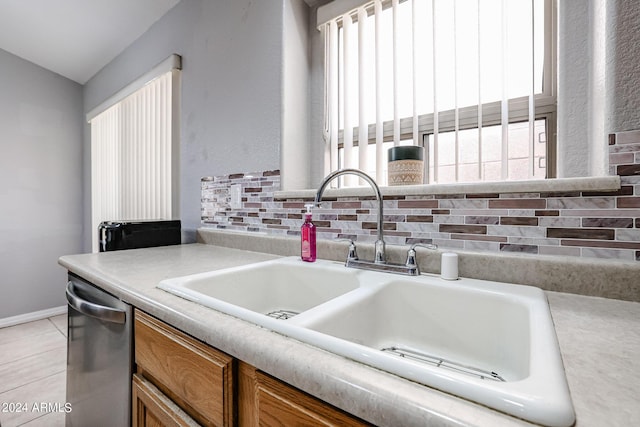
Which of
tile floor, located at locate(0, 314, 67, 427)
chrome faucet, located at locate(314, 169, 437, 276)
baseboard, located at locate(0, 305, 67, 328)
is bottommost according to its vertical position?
tile floor, located at locate(0, 314, 67, 427)

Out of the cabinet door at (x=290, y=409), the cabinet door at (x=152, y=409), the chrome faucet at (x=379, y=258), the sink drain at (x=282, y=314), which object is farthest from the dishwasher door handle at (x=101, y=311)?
the chrome faucet at (x=379, y=258)

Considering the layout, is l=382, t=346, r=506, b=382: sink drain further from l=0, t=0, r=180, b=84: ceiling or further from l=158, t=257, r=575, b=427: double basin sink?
l=0, t=0, r=180, b=84: ceiling

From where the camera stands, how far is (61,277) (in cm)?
A: 301

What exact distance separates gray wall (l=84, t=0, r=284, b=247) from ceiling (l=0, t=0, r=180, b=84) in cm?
17

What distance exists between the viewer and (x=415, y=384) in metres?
0.35

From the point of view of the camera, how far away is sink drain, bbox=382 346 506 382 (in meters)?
0.62

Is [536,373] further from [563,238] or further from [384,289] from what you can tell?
[563,238]

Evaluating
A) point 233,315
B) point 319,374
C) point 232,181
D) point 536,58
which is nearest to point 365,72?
point 536,58

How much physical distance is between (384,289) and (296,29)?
4.35 feet

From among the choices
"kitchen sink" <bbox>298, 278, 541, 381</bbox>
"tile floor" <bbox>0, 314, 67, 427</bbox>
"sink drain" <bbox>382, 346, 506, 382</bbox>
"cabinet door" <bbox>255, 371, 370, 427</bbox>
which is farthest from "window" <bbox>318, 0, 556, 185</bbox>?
"tile floor" <bbox>0, 314, 67, 427</bbox>

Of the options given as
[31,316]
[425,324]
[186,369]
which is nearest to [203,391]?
[186,369]

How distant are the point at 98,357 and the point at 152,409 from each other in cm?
37

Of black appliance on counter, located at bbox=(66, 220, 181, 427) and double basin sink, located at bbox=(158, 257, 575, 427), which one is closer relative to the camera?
double basin sink, located at bbox=(158, 257, 575, 427)

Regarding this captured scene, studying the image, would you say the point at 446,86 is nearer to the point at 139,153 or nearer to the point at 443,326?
the point at 443,326
